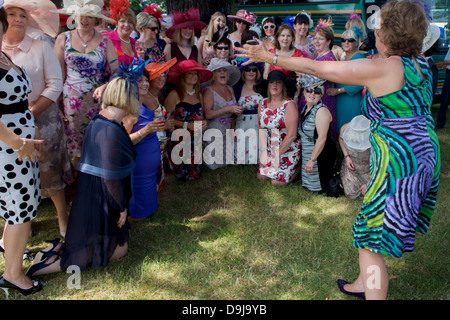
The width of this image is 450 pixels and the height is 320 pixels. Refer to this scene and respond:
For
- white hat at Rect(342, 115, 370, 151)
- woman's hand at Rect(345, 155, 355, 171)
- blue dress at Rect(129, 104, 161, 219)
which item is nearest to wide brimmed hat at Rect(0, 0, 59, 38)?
blue dress at Rect(129, 104, 161, 219)

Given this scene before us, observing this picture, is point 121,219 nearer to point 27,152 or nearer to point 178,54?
point 27,152

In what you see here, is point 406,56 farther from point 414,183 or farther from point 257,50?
point 257,50

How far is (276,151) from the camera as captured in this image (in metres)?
4.70

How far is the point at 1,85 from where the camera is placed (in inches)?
94.4

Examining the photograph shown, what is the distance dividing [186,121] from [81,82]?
1.44m

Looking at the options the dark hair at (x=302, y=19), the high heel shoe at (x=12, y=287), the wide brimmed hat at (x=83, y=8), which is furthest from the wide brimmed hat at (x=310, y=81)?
the high heel shoe at (x=12, y=287)

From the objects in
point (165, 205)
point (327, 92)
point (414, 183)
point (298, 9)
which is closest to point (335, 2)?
point (298, 9)

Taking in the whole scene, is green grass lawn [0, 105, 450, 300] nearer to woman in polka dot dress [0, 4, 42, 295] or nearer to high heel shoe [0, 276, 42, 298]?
high heel shoe [0, 276, 42, 298]

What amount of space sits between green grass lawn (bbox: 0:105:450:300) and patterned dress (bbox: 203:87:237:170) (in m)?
0.73

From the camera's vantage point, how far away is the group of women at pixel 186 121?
216cm

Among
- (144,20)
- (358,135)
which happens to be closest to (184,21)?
(144,20)

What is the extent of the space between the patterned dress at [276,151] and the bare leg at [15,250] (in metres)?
2.95

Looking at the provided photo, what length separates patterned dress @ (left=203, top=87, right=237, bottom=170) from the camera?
195 inches

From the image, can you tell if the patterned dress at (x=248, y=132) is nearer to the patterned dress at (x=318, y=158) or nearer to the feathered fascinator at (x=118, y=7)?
the patterned dress at (x=318, y=158)
